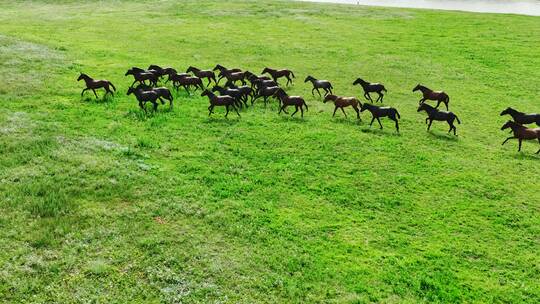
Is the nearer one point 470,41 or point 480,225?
point 480,225

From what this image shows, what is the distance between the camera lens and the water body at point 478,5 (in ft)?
240

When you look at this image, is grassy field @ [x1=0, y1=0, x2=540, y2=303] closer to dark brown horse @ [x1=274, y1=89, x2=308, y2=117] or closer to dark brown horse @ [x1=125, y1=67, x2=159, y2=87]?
dark brown horse @ [x1=274, y1=89, x2=308, y2=117]

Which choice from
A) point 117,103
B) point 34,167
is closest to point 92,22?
point 117,103

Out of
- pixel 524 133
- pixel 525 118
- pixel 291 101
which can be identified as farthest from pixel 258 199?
pixel 525 118

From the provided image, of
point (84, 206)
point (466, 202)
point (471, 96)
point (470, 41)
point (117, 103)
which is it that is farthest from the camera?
point (470, 41)

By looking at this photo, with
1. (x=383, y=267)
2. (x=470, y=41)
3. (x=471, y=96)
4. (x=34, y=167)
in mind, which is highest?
(x=470, y=41)

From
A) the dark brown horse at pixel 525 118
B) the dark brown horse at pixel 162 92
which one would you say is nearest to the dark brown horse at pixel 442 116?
the dark brown horse at pixel 525 118

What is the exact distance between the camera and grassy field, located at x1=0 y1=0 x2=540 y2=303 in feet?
38.2

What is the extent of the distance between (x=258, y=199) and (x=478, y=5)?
261 ft

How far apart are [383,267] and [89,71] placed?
81.6 ft

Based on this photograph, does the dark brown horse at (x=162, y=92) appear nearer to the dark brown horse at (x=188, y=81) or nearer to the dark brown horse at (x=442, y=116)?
the dark brown horse at (x=188, y=81)

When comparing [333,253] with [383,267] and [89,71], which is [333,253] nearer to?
[383,267]

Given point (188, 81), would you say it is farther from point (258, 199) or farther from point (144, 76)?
point (258, 199)

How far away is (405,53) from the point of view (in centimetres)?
3966
